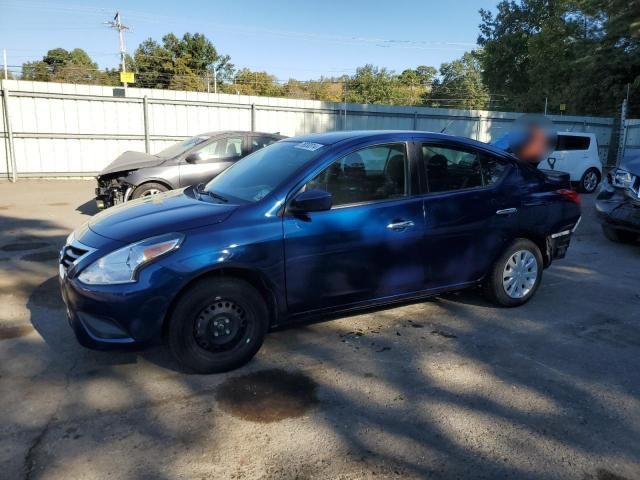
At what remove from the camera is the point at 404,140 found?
14.0 feet

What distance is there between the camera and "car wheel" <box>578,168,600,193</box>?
45.2ft

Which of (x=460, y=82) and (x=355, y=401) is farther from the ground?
(x=460, y=82)

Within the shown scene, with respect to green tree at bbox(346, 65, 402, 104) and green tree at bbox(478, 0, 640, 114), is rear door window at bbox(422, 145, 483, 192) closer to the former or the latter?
green tree at bbox(478, 0, 640, 114)

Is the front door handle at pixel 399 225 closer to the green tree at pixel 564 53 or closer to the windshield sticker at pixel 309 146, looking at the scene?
the windshield sticker at pixel 309 146

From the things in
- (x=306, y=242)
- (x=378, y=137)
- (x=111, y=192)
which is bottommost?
(x=111, y=192)

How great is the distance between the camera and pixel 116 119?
15.0 m

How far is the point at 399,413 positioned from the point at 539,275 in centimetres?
260

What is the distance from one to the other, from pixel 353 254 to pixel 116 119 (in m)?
13.2

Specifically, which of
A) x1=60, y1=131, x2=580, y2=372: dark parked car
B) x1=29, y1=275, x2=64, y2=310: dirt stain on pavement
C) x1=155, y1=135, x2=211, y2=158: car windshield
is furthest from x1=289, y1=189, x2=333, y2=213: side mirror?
x1=155, y1=135, x2=211, y2=158: car windshield

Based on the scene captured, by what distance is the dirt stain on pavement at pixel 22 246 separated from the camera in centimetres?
696

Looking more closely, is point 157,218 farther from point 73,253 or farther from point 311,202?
point 311,202

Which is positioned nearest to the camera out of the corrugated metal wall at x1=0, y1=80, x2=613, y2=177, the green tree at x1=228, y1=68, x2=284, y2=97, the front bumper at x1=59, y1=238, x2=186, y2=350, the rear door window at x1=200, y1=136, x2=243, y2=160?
the front bumper at x1=59, y1=238, x2=186, y2=350

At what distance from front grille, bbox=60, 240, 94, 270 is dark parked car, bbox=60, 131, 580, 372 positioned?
0.01 meters

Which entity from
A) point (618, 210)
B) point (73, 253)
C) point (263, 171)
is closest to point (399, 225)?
point (263, 171)
